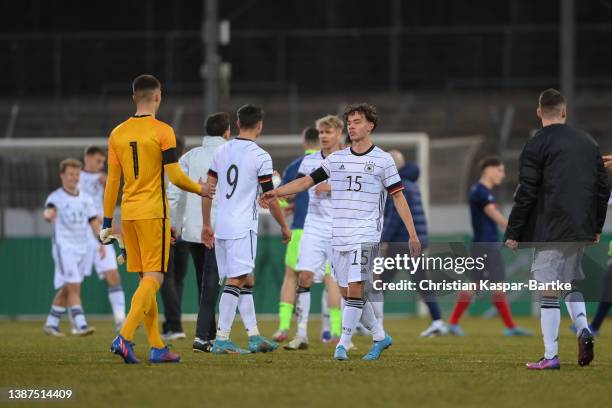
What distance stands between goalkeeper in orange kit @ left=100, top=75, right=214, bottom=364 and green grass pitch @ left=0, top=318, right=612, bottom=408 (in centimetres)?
56

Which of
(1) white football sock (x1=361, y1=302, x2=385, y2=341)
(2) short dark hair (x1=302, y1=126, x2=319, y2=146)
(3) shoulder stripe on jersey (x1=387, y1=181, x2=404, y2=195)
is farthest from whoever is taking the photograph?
(2) short dark hair (x1=302, y1=126, x2=319, y2=146)

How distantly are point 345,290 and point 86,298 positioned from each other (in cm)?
940

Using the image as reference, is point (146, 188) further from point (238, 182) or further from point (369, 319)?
point (369, 319)

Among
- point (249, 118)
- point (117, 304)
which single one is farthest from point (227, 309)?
point (117, 304)

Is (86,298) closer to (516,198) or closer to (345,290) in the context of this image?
(345,290)

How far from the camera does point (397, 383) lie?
776cm

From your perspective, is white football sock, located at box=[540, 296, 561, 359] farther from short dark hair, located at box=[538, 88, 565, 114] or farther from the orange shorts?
the orange shorts

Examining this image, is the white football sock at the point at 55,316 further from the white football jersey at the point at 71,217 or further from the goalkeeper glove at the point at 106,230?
the goalkeeper glove at the point at 106,230

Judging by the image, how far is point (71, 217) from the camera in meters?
14.1

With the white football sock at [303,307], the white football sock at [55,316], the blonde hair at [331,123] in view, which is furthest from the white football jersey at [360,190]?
the white football sock at [55,316]

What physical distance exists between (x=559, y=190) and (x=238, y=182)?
2671 mm

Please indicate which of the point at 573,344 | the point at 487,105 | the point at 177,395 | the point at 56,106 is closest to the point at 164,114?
the point at 56,106

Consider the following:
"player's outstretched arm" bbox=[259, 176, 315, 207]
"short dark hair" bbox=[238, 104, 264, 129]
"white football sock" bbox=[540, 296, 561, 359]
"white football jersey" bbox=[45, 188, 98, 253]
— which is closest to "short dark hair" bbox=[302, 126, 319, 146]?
→ "short dark hair" bbox=[238, 104, 264, 129]

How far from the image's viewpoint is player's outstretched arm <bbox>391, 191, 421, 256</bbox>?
908 centimetres
